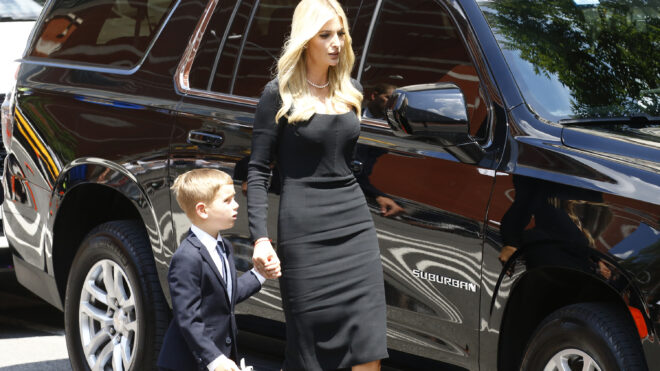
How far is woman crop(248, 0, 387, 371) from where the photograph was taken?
3947mm

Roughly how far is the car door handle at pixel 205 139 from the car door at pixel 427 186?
2.23 ft

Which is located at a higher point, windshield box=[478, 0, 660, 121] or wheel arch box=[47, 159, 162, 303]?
windshield box=[478, 0, 660, 121]

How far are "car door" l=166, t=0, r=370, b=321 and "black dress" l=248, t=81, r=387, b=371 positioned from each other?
1.38 ft

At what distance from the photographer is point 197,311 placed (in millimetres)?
3852

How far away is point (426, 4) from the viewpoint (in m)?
4.22

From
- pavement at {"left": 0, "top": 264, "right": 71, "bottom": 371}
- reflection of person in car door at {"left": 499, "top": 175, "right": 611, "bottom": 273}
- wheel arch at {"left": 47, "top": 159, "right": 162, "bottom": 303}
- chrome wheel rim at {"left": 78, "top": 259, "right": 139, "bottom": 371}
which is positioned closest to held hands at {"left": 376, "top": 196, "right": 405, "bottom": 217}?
reflection of person in car door at {"left": 499, "top": 175, "right": 611, "bottom": 273}

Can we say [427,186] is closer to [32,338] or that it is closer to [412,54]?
[412,54]

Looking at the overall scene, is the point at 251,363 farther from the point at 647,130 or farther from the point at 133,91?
the point at 647,130

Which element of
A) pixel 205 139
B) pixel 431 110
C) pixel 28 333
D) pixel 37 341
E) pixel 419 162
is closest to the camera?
pixel 431 110

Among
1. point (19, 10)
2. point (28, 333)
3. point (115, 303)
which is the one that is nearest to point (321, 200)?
point (115, 303)

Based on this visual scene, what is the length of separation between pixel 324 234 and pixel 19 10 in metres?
5.88

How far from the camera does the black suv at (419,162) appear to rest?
140 inches

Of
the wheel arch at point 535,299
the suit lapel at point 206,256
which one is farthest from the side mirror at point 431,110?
the suit lapel at point 206,256

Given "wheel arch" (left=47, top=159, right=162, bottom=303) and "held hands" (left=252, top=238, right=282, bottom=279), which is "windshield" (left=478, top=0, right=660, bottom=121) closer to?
"held hands" (left=252, top=238, right=282, bottom=279)
